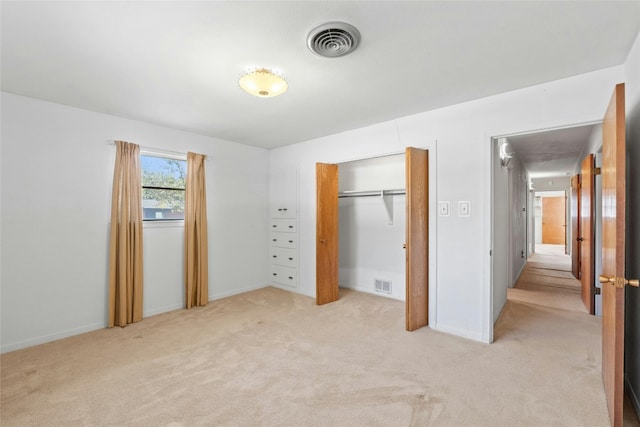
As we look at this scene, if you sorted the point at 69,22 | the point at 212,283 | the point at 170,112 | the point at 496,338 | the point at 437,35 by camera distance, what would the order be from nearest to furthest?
the point at 69,22
the point at 437,35
the point at 496,338
the point at 170,112
the point at 212,283

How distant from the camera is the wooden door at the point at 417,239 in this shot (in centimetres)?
310

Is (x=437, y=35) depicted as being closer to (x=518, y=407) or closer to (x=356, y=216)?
(x=518, y=407)

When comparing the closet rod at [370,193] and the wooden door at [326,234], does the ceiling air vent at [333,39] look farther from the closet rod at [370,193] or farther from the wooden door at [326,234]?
the closet rod at [370,193]

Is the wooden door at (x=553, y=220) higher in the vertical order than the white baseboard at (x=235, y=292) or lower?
higher

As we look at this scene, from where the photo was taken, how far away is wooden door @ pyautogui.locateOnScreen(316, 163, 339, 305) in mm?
4074

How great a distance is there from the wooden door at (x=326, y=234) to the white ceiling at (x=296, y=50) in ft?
3.98

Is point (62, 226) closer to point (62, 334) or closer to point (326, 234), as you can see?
point (62, 334)

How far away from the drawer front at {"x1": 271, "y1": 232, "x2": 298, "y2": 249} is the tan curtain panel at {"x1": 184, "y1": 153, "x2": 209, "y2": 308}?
127 centimetres

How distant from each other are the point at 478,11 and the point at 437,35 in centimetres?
26

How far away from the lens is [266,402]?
6.44 feet

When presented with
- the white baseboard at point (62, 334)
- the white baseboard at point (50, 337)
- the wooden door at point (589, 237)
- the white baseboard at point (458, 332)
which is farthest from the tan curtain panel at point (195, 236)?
the wooden door at point (589, 237)

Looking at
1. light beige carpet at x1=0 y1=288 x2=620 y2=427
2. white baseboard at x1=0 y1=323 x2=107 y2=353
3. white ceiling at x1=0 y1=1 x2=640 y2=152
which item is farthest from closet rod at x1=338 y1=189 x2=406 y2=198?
white baseboard at x1=0 y1=323 x2=107 y2=353

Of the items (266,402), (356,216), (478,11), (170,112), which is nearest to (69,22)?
(170,112)

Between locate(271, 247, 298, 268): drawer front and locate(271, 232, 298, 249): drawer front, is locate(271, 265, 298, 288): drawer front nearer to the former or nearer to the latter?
locate(271, 247, 298, 268): drawer front
